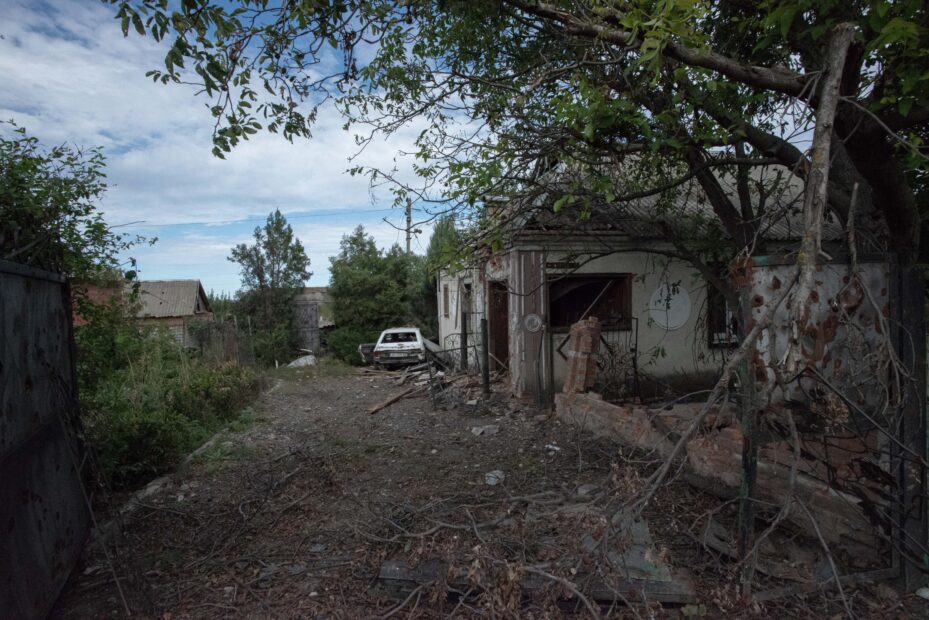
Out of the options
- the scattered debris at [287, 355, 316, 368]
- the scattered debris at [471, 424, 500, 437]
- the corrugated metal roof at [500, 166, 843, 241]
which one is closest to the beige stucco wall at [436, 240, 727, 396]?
the corrugated metal roof at [500, 166, 843, 241]

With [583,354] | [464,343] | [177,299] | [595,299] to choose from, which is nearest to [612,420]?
[583,354]

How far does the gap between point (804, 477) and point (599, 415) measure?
2.93 m

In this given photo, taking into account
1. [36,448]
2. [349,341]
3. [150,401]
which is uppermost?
[36,448]

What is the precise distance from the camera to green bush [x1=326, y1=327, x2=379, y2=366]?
20344 mm

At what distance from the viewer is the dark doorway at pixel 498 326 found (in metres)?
11.8

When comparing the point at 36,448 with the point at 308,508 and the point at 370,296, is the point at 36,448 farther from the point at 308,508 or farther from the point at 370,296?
the point at 370,296

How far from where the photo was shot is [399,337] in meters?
17.3

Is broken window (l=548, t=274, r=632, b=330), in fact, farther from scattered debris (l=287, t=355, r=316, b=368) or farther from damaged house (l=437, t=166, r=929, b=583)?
scattered debris (l=287, t=355, r=316, b=368)

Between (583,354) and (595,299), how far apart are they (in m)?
2.32

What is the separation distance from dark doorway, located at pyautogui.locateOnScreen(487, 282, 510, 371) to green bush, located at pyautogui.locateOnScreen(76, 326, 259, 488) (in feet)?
17.0

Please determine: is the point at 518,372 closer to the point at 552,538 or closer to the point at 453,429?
the point at 453,429

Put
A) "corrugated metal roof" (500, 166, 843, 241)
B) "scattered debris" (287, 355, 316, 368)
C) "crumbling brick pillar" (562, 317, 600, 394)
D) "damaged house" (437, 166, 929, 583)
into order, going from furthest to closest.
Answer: "scattered debris" (287, 355, 316, 368), "crumbling brick pillar" (562, 317, 600, 394), "corrugated metal roof" (500, 166, 843, 241), "damaged house" (437, 166, 929, 583)

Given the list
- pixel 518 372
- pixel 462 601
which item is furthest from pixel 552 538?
pixel 518 372

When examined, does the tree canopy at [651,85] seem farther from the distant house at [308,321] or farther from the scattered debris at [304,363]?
the distant house at [308,321]
